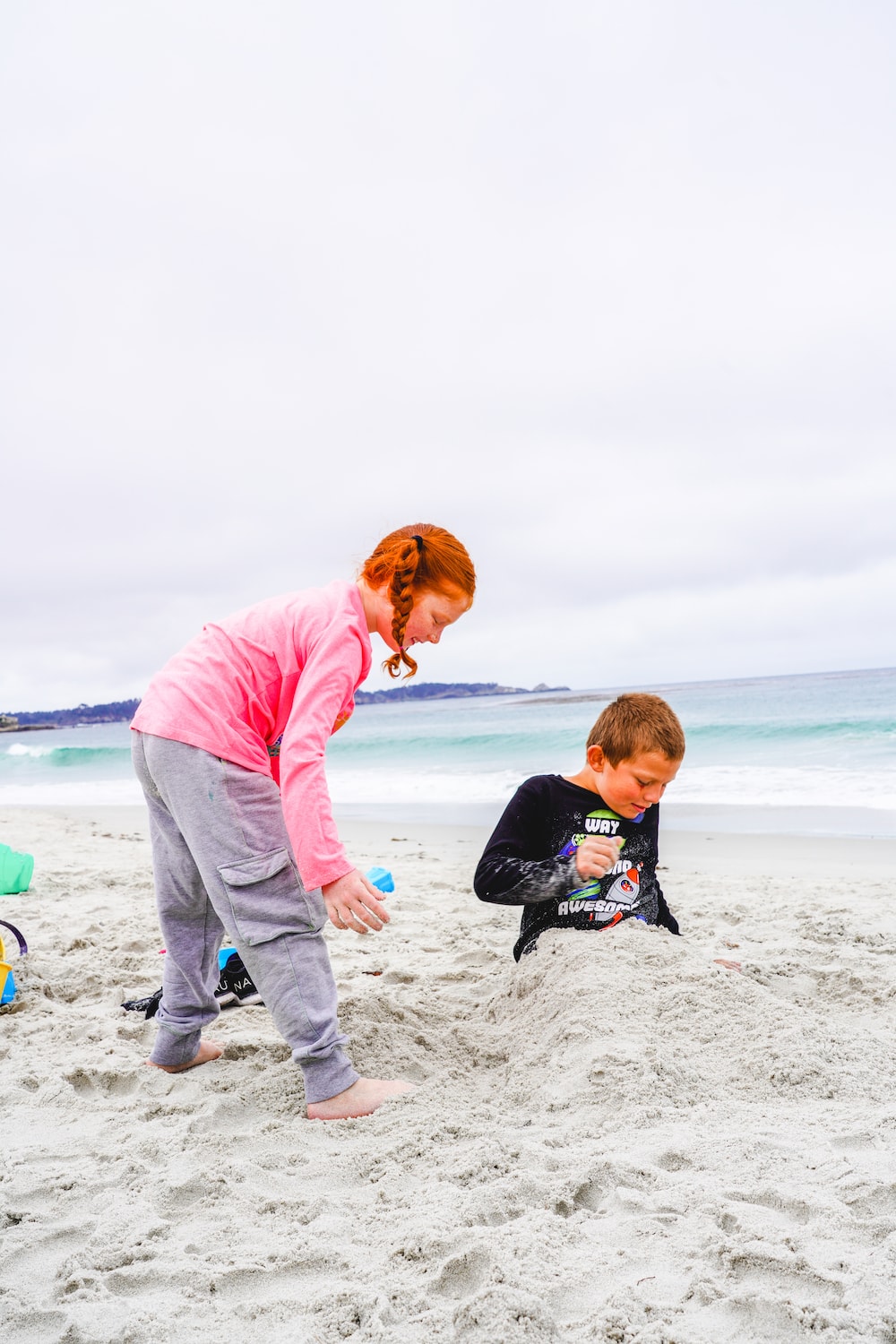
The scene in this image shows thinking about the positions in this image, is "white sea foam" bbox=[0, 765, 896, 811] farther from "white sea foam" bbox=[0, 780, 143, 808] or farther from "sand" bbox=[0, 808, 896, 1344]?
"sand" bbox=[0, 808, 896, 1344]

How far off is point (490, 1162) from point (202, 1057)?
1136mm

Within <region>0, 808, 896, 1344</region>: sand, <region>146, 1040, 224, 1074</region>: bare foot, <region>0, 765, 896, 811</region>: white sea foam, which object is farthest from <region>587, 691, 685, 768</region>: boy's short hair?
<region>0, 765, 896, 811</region>: white sea foam

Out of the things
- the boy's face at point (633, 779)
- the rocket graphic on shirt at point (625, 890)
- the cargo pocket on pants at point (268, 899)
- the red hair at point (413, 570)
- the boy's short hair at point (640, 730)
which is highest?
the red hair at point (413, 570)

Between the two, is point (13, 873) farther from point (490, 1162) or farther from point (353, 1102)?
point (490, 1162)

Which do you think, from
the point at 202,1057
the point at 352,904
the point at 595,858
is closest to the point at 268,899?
the point at 352,904

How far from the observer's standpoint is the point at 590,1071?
2.20 m

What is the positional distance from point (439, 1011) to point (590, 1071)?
839mm

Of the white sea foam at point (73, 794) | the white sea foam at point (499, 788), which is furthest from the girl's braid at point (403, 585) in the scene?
the white sea foam at point (73, 794)

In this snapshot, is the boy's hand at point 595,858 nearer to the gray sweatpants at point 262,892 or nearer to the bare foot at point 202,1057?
the gray sweatpants at point 262,892

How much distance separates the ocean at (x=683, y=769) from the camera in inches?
340

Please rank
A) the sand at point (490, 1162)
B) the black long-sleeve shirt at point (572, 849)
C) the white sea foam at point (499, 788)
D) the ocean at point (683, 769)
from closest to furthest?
the sand at point (490, 1162), the black long-sleeve shirt at point (572, 849), the ocean at point (683, 769), the white sea foam at point (499, 788)

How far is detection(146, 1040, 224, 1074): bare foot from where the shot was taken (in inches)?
100

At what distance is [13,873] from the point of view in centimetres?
525

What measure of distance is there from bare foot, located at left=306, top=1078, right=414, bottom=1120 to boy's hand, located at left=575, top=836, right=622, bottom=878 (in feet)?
2.74
